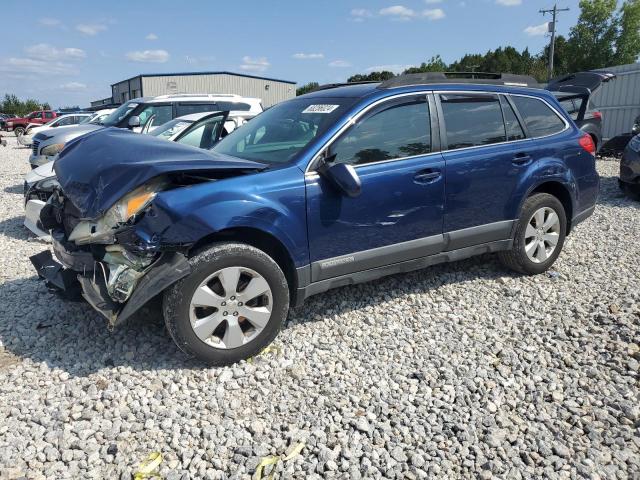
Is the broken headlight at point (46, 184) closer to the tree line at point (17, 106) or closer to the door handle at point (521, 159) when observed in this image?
the door handle at point (521, 159)

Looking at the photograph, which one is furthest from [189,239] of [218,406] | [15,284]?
[15,284]

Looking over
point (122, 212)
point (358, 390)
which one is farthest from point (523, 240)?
point (122, 212)

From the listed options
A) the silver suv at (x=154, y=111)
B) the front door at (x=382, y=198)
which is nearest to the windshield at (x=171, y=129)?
the silver suv at (x=154, y=111)

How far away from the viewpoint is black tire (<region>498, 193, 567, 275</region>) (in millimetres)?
4762

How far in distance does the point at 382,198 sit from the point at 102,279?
202 cm

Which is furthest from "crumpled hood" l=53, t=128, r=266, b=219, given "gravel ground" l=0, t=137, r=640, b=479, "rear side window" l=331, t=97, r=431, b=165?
"gravel ground" l=0, t=137, r=640, b=479

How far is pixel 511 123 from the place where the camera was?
470cm

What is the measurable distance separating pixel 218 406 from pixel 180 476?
58 cm

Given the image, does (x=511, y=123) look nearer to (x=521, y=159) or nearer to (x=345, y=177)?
(x=521, y=159)

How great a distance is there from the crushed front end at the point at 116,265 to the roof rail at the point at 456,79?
222 centimetres

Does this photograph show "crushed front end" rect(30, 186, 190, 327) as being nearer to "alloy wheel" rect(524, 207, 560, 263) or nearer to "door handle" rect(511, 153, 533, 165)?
"door handle" rect(511, 153, 533, 165)

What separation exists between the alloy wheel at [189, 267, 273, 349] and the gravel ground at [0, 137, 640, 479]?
231 mm

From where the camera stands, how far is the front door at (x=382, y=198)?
12.1 feet

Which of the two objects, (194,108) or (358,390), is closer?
(358,390)
